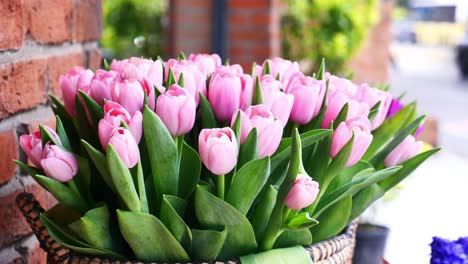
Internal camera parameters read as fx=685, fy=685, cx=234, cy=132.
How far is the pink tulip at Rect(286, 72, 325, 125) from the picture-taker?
59 centimetres

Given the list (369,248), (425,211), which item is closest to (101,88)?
(369,248)

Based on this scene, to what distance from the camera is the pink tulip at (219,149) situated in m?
0.48

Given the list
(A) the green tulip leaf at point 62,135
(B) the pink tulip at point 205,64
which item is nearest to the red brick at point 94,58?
(B) the pink tulip at point 205,64

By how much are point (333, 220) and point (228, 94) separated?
140 millimetres

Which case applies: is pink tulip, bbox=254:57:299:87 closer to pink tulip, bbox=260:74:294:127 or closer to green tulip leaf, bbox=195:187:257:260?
pink tulip, bbox=260:74:294:127

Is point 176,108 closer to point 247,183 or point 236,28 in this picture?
point 247,183

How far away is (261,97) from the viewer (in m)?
0.58

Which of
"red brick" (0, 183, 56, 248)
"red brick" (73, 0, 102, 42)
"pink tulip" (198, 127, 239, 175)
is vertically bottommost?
"red brick" (0, 183, 56, 248)

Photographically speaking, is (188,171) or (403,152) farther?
(403,152)

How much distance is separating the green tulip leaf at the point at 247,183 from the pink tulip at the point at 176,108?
0.06m

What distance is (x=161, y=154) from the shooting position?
0.52 meters

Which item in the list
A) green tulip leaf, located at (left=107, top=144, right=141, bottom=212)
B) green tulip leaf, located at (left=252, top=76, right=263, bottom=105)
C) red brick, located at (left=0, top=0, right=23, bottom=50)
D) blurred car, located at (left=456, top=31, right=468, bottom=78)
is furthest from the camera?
blurred car, located at (left=456, top=31, right=468, bottom=78)

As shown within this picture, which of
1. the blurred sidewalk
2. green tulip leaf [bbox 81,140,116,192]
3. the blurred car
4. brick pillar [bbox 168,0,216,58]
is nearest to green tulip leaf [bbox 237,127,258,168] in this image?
green tulip leaf [bbox 81,140,116,192]

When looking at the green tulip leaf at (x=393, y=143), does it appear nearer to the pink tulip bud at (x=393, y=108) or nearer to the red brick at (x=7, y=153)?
the pink tulip bud at (x=393, y=108)
